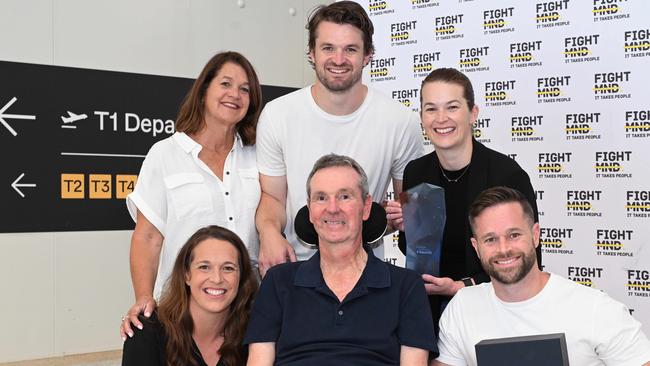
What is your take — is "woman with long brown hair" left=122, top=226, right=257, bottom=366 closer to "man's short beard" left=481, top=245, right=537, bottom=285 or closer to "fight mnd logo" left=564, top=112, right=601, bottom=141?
"man's short beard" left=481, top=245, right=537, bottom=285

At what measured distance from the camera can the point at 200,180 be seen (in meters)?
2.61

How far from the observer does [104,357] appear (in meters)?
5.06

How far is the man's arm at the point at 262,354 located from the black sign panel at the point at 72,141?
3.20 meters

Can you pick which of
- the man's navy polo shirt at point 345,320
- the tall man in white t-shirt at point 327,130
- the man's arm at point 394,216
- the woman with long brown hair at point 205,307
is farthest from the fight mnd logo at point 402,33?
the man's navy polo shirt at point 345,320

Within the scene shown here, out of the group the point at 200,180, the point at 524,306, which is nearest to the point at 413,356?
the point at 524,306

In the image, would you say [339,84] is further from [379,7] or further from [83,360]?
[83,360]

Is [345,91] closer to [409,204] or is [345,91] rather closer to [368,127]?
[368,127]

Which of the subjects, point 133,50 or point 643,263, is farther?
point 133,50

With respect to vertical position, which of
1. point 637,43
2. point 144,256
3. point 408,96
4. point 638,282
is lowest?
point 638,282

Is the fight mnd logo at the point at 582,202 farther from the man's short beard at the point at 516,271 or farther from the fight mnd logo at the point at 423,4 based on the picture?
the man's short beard at the point at 516,271

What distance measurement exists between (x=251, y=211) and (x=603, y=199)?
208 cm

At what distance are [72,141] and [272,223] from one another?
9.28 ft

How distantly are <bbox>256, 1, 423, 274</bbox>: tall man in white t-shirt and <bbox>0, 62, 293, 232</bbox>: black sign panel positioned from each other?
8.78 ft

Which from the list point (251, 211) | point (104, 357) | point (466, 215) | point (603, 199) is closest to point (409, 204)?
point (466, 215)
